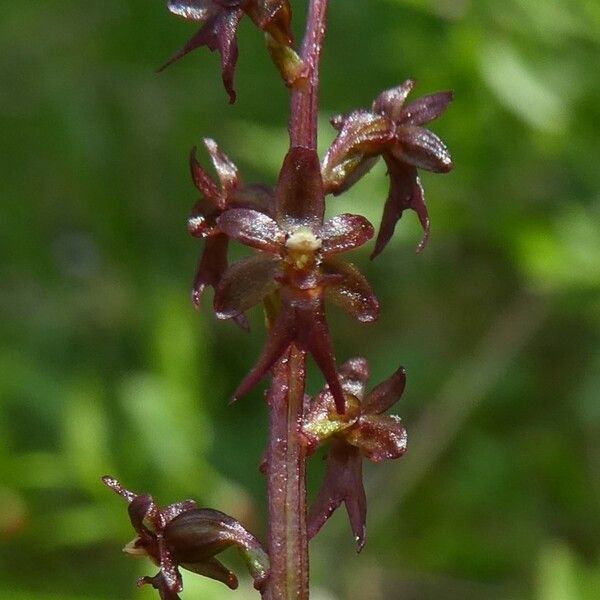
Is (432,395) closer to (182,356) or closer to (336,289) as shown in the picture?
(182,356)

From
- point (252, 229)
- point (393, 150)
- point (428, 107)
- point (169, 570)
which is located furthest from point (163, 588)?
point (428, 107)

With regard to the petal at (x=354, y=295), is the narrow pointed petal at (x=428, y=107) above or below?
above

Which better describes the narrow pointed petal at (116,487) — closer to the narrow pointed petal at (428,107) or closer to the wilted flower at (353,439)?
the wilted flower at (353,439)

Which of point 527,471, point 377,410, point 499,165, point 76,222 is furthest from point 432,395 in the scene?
point 377,410

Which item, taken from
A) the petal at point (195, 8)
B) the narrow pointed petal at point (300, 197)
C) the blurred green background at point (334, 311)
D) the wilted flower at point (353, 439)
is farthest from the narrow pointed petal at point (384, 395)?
the blurred green background at point (334, 311)

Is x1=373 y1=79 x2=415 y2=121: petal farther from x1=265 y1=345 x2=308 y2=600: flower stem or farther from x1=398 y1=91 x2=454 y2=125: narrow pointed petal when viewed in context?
x1=265 y1=345 x2=308 y2=600: flower stem
